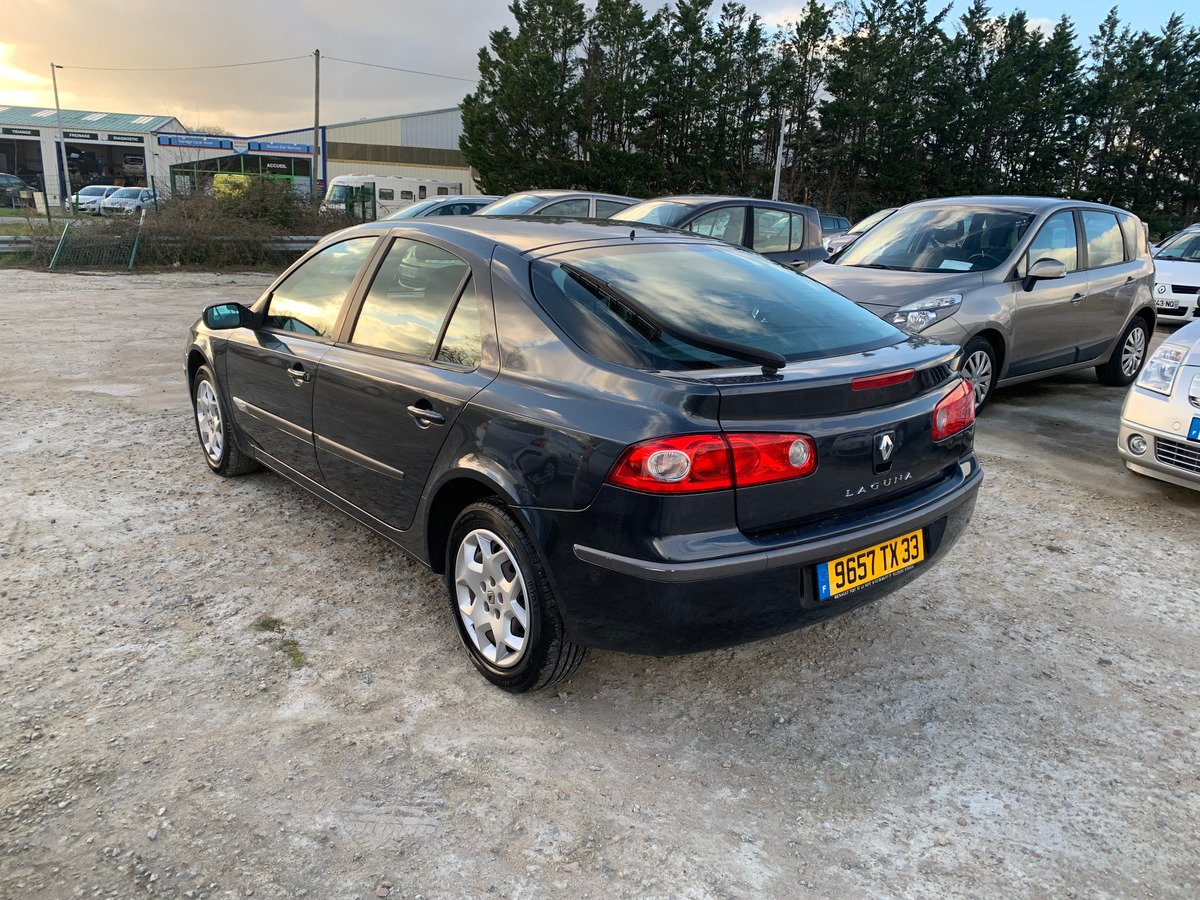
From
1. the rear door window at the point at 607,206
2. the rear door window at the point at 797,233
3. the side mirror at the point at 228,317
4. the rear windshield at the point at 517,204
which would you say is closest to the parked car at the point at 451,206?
the rear windshield at the point at 517,204

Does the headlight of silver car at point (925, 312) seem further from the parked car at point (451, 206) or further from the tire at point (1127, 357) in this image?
the parked car at point (451, 206)

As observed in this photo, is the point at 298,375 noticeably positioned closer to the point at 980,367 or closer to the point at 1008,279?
the point at 980,367

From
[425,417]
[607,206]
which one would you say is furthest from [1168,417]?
[607,206]

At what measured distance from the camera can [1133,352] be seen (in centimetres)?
830

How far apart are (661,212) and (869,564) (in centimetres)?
757

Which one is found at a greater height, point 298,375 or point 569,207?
point 569,207

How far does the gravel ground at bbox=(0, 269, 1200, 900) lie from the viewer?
7.20 ft

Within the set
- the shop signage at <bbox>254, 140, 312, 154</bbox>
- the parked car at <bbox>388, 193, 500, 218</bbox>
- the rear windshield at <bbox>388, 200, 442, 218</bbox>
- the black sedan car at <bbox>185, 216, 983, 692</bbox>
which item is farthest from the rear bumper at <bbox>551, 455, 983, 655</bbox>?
the shop signage at <bbox>254, 140, 312, 154</bbox>

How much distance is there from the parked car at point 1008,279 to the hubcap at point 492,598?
432cm

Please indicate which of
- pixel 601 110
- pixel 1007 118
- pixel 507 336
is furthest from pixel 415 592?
pixel 1007 118

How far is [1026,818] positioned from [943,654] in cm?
93

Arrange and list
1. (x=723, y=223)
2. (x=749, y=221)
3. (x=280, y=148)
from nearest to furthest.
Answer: (x=723, y=223)
(x=749, y=221)
(x=280, y=148)

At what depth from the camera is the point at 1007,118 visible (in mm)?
39000

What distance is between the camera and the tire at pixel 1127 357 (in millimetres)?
8109
